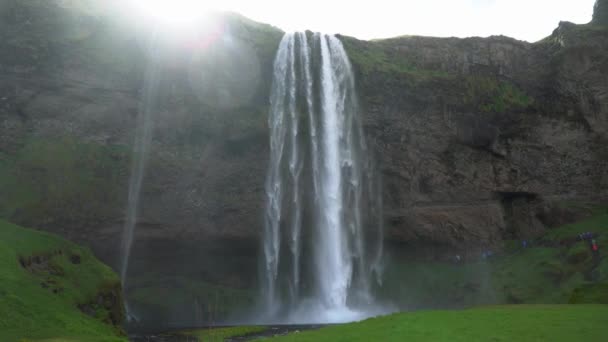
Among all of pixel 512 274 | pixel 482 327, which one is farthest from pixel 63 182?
pixel 512 274

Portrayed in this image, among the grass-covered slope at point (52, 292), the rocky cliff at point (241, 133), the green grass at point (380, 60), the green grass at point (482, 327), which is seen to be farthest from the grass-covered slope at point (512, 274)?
the grass-covered slope at point (52, 292)

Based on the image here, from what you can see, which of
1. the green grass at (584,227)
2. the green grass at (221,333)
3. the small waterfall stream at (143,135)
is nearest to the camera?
the green grass at (221,333)

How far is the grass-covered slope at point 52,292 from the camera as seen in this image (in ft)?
45.2

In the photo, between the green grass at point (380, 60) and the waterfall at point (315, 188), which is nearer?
the waterfall at point (315, 188)

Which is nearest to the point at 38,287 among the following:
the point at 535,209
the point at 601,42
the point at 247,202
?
the point at 247,202

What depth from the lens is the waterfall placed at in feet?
110

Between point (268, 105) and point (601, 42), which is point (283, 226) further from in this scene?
point (601, 42)

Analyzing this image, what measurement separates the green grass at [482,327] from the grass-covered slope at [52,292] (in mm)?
6844

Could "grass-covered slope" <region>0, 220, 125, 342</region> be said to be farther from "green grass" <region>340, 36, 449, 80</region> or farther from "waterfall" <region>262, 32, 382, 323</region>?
"green grass" <region>340, 36, 449, 80</region>

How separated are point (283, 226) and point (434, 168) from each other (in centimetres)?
1204

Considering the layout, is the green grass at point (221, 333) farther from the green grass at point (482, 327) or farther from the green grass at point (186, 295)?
the green grass at point (186, 295)

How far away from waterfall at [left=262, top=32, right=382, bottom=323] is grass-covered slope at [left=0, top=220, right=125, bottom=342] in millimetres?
14672

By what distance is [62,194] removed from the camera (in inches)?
1221

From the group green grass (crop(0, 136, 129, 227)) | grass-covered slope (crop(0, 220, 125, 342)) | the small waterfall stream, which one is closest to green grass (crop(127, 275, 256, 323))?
the small waterfall stream
